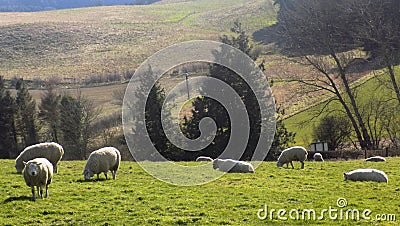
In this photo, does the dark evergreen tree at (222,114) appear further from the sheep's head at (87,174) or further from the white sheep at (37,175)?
the white sheep at (37,175)

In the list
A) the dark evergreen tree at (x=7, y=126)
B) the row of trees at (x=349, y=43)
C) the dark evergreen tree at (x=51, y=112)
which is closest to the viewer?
the row of trees at (x=349, y=43)

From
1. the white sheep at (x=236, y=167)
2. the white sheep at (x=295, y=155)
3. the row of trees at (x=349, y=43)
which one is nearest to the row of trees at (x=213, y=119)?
the row of trees at (x=349, y=43)

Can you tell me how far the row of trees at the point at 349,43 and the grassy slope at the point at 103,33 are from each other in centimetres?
5431

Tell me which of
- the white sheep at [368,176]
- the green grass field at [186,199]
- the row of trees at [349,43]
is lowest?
the green grass field at [186,199]

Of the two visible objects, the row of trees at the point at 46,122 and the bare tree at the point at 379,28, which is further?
the row of trees at the point at 46,122

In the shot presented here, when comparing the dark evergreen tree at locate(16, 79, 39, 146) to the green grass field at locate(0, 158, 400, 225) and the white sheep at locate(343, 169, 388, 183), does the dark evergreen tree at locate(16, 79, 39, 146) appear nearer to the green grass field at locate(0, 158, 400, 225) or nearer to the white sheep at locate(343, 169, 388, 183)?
the green grass field at locate(0, 158, 400, 225)

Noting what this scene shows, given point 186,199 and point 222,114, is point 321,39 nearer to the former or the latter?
point 222,114

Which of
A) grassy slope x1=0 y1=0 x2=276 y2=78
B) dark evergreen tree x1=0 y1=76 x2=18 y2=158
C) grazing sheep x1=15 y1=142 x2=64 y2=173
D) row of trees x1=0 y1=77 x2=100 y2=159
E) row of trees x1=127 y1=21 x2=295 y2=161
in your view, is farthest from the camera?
grassy slope x1=0 y1=0 x2=276 y2=78

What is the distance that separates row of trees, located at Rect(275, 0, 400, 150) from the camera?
45469mm

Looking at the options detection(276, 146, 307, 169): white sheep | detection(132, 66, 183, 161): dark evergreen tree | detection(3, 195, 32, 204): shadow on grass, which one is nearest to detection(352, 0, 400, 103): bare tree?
detection(132, 66, 183, 161): dark evergreen tree

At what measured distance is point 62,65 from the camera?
362ft

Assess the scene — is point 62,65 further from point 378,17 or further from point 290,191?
point 290,191

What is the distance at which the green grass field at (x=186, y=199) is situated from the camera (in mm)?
13617

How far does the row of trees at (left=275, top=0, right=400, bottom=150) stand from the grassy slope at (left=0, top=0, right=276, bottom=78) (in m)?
54.3
